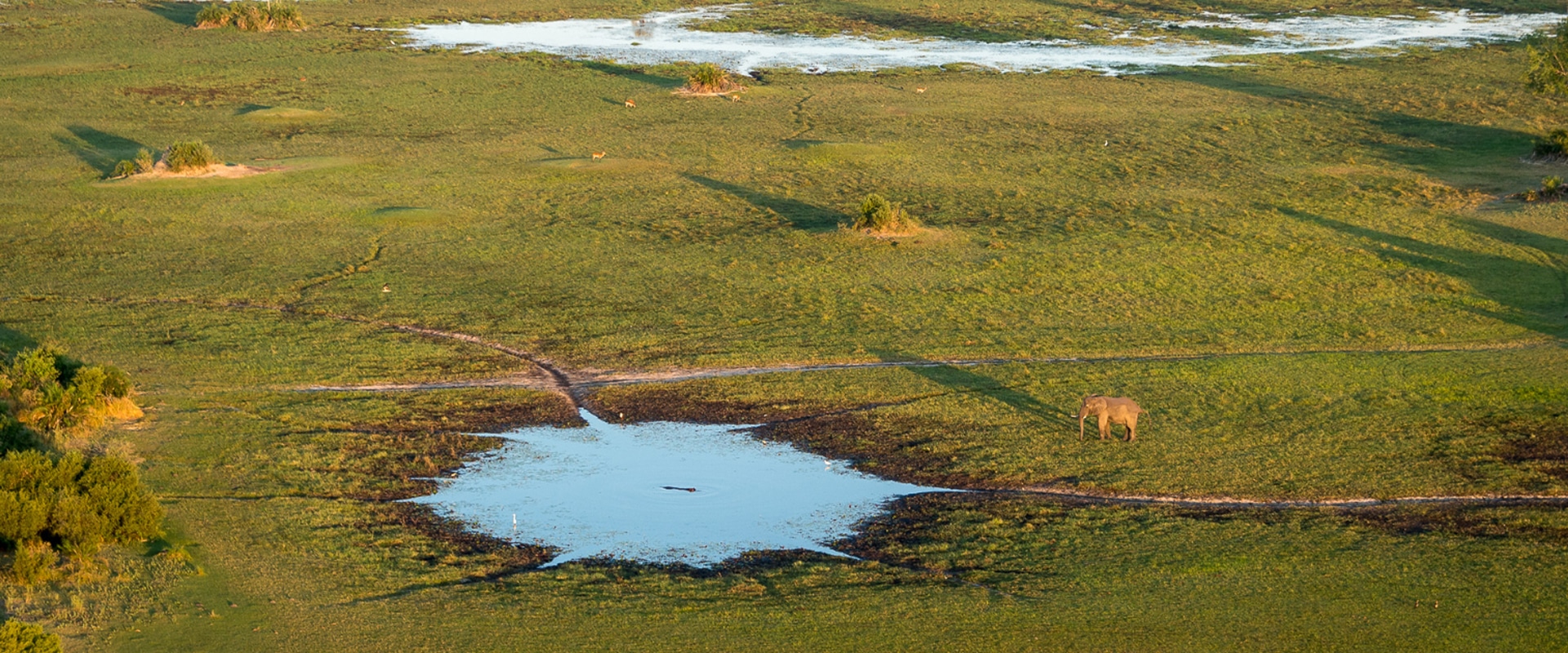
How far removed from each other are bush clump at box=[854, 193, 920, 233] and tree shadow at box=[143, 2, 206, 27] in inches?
1736

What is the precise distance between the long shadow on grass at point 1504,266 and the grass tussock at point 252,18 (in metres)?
46.4

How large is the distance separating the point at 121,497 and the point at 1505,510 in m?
14.7

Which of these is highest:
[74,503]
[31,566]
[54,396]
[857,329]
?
[74,503]

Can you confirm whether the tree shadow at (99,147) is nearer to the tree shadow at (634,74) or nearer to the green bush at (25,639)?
the tree shadow at (634,74)

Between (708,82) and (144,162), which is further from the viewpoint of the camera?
(708,82)

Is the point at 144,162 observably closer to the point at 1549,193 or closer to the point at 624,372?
the point at 624,372

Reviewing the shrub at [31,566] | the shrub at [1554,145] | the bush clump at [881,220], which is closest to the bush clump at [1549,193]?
the shrub at [1554,145]

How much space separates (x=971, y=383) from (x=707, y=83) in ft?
93.4

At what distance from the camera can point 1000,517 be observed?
16328 millimetres

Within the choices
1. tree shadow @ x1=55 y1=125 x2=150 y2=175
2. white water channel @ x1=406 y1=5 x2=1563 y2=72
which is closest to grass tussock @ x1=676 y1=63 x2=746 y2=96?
white water channel @ x1=406 y1=5 x2=1563 y2=72

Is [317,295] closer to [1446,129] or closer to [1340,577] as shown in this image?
[1340,577]

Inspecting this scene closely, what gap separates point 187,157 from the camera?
34594 mm

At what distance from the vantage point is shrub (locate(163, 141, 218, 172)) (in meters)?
34.5

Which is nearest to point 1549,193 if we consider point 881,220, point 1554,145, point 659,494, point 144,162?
point 1554,145
